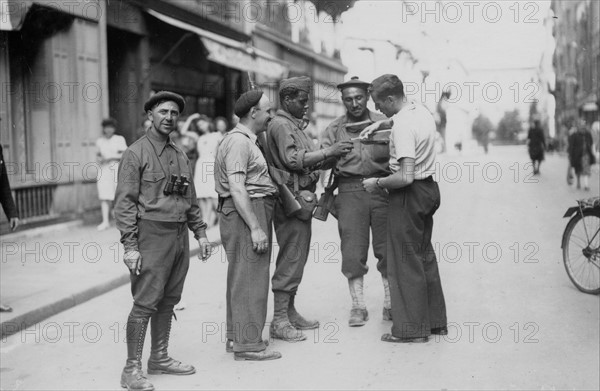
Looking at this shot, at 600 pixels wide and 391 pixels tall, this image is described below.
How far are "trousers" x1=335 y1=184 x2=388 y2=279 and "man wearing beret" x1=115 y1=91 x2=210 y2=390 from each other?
167 centimetres

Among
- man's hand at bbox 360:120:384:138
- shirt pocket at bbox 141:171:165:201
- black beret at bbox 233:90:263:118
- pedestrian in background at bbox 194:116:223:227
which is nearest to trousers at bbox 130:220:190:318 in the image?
shirt pocket at bbox 141:171:165:201

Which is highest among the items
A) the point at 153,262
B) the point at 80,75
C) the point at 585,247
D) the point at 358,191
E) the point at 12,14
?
the point at 12,14

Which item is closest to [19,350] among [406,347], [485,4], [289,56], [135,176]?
[135,176]

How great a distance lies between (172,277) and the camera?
4922 mm

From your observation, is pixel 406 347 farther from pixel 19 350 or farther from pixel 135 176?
pixel 19 350

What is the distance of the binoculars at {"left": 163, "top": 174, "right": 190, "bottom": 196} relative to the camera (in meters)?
4.74

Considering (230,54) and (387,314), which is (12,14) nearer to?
(387,314)

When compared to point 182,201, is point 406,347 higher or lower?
lower

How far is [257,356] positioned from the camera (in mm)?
5230

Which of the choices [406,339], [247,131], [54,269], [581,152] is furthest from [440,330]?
[581,152]

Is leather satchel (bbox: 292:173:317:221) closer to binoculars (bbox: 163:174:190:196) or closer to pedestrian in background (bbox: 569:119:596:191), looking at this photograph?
binoculars (bbox: 163:174:190:196)

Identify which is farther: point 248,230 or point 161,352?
point 248,230

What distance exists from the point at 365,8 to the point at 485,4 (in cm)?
741

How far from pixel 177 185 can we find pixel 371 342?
1.98m
